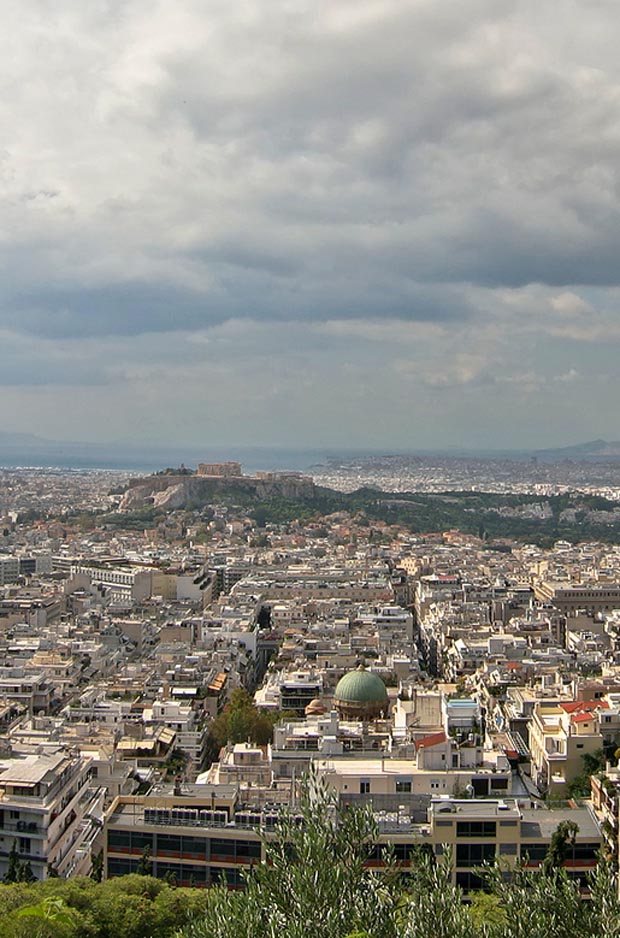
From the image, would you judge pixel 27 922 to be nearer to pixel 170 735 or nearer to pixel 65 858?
pixel 65 858

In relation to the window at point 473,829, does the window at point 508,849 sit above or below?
below

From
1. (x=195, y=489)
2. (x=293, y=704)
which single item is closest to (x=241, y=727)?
(x=293, y=704)

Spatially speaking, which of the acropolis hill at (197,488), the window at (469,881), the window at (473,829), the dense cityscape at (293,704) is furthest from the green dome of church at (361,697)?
the acropolis hill at (197,488)

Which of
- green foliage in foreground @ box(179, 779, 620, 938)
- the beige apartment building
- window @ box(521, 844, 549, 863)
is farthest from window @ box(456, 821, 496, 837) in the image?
the beige apartment building

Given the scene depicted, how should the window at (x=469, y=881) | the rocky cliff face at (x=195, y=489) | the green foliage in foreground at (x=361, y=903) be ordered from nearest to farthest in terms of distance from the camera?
the green foliage in foreground at (x=361, y=903) < the window at (x=469, y=881) < the rocky cliff face at (x=195, y=489)

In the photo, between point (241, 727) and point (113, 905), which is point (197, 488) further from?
point (113, 905)

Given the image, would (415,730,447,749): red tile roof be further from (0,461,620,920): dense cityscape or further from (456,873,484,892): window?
(456,873,484,892): window

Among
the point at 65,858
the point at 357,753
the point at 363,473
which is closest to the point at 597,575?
the point at 357,753

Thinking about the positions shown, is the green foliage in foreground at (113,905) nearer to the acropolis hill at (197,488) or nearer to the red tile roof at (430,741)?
the red tile roof at (430,741)
